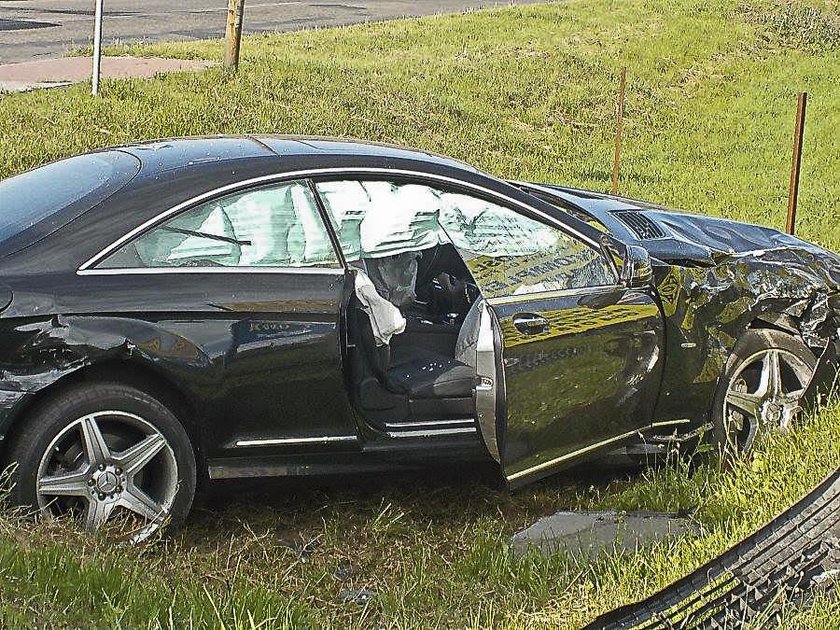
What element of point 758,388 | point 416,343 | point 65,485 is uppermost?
point 416,343

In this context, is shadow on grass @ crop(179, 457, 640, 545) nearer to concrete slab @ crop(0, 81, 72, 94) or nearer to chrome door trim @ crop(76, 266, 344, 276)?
chrome door trim @ crop(76, 266, 344, 276)

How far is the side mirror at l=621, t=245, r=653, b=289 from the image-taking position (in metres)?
4.96

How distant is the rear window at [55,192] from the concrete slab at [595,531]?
2072mm

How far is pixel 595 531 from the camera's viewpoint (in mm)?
4828

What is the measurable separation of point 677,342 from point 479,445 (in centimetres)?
96

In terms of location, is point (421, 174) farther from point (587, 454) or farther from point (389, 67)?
point (389, 67)

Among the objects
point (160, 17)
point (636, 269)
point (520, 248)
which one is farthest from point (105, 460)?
point (160, 17)

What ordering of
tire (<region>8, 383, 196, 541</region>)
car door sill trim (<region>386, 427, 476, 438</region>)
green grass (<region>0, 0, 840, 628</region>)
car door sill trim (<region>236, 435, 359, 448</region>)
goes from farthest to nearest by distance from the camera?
car door sill trim (<region>386, 427, 476, 438</region>) < car door sill trim (<region>236, 435, 359, 448</region>) < tire (<region>8, 383, 196, 541</region>) < green grass (<region>0, 0, 840, 628</region>)

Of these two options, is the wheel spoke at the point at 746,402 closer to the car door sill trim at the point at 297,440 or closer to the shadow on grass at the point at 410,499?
the shadow on grass at the point at 410,499

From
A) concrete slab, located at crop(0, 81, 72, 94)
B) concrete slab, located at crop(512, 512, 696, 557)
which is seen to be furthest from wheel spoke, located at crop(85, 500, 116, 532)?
concrete slab, located at crop(0, 81, 72, 94)

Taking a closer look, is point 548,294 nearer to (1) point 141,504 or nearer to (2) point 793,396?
(2) point 793,396

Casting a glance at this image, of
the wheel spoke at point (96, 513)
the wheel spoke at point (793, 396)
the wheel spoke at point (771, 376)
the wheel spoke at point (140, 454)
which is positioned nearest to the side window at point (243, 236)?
the wheel spoke at point (140, 454)

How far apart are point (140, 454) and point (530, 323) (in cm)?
149

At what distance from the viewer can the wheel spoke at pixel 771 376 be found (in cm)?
543
